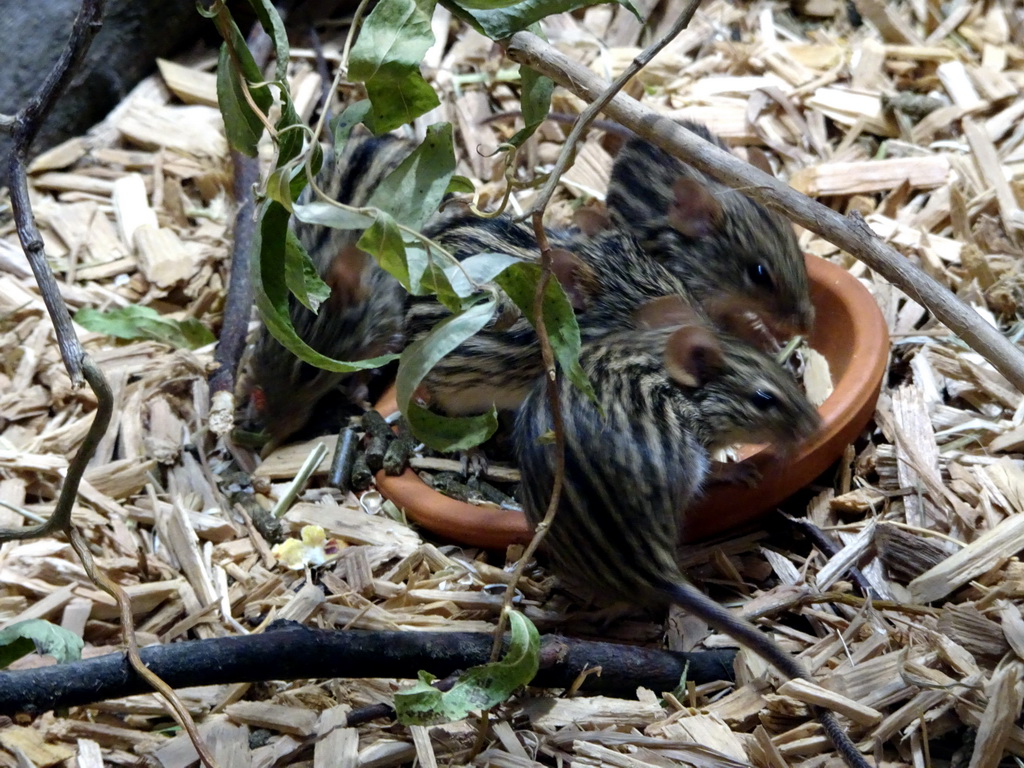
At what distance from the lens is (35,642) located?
2396mm

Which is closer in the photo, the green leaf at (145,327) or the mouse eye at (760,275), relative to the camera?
the mouse eye at (760,275)

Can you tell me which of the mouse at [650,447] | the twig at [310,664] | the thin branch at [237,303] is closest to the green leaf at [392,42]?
the mouse at [650,447]

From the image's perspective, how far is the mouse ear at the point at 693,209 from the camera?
3.68 metres

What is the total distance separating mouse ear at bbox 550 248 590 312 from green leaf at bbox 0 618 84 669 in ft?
5.91

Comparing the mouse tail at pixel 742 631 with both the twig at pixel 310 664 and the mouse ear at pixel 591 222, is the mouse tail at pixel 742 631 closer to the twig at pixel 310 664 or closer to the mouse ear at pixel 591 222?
the twig at pixel 310 664

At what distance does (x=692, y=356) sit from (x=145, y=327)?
83.3 inches

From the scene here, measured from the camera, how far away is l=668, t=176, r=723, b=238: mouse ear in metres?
3.68

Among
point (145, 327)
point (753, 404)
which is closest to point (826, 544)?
point (753, 404)

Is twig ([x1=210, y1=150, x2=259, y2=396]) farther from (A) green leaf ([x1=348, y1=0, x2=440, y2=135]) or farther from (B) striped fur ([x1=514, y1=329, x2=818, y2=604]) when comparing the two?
(A) green leaf ([x1=348, y1=0, x2=440, y2=135])

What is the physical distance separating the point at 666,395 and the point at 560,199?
1.71m

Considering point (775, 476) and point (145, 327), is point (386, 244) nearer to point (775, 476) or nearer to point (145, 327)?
point (775, 476)

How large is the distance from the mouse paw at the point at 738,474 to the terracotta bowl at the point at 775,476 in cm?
2

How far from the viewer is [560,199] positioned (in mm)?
4473

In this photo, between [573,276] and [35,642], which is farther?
[573,276]
